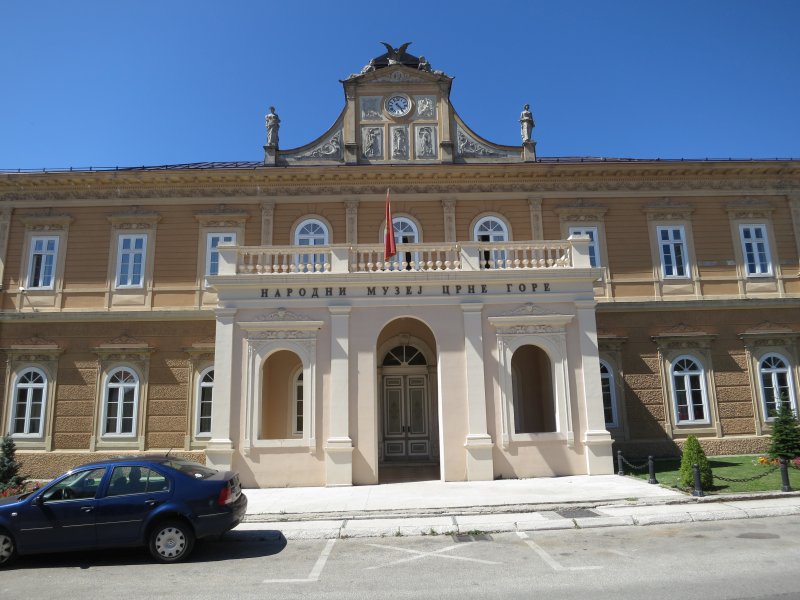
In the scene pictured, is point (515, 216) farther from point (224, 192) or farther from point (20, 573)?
point (20, 573)

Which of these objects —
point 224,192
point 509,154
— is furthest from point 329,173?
point 509,154

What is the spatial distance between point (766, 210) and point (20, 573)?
903 inches

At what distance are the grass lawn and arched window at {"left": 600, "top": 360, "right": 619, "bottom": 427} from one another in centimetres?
155

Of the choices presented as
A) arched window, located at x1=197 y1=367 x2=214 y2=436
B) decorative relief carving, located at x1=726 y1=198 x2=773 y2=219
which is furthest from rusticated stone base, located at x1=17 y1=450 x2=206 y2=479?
decorative relief carving, located at x1=726 y1=198 x2=773 y2=219

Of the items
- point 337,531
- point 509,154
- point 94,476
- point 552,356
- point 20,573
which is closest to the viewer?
point 20,573

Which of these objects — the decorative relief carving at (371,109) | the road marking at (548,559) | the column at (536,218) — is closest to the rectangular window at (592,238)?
the column at (536,218)

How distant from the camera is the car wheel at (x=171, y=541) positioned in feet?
26.1

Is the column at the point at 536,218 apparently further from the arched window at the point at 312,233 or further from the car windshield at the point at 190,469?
the car windshield at the point at 190,469

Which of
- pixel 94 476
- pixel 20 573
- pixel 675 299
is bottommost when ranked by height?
pixel 20 573

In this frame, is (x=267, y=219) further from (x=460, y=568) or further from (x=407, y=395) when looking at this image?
(x=460, y=568)

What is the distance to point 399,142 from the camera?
19.9m

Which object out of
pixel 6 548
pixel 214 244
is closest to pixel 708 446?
pixel 214 244

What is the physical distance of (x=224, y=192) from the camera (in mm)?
19375

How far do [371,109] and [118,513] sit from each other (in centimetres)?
1614
